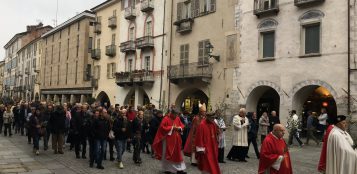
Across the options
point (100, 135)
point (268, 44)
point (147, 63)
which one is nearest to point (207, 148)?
point (100, 135)

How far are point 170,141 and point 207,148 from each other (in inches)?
81.1

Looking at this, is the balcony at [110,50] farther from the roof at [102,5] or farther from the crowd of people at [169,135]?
the crowd of people at [169,135]

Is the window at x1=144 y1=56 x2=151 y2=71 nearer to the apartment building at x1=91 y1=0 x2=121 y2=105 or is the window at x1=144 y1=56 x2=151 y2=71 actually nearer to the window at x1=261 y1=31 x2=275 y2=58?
the apartment building at x1=91 y1=0 x2=121 y2=105

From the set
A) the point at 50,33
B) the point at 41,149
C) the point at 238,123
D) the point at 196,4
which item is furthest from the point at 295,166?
the point at 50,33

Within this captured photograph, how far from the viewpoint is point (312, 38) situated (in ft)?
66.0

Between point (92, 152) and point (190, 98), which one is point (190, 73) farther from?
point (92, 152)

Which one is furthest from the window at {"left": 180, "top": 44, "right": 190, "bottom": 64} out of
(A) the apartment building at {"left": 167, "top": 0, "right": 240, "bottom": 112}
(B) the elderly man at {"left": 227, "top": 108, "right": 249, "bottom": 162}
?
(B) the elderly man at {"left": 227, "top": 108, "right": 249, "bottom": 162}

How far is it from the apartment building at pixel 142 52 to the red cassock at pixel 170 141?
18186mm

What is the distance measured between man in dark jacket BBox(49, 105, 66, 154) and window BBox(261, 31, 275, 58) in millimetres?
12063

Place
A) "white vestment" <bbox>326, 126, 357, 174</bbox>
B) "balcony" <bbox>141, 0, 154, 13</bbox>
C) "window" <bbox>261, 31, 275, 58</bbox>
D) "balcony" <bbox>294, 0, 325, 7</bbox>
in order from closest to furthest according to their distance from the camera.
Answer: "white vestment" <bbox>326, 126, 357, 174</bbox> → "balcony" <bbox>294, 0, 325, 7</bbox> → "window" <bbox>261, 31, 275, 58</bbox> → "balcony" <bbox>141, 0, 154, 13</bbox>

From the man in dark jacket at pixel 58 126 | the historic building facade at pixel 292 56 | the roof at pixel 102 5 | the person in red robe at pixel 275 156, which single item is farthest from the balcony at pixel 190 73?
the person in red robe at pixel 275 156

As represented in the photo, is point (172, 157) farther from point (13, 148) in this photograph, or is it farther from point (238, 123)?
point (13, 148)

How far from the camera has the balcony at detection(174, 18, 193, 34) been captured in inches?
1086

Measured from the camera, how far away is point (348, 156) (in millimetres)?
7344
